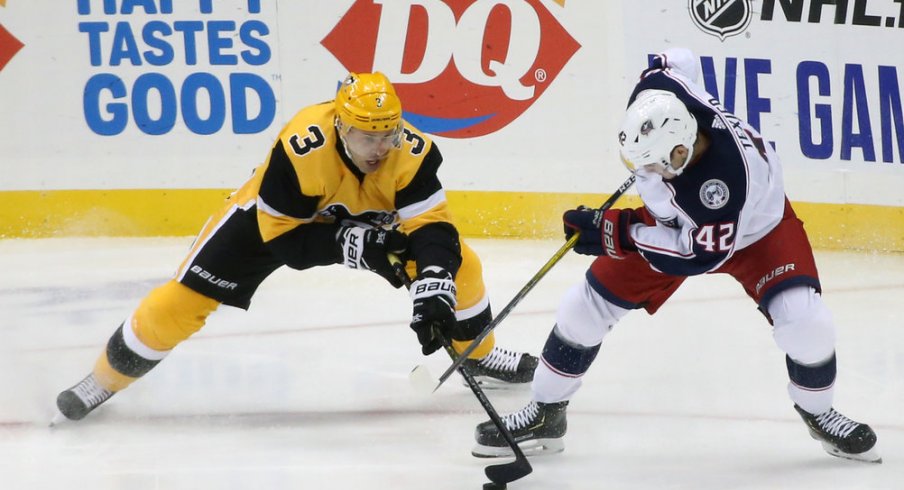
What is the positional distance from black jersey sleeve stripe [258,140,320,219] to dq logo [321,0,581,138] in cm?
239

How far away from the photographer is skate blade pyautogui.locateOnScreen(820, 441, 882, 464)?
292cm

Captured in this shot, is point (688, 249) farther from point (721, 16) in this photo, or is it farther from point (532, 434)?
point (721, 16)

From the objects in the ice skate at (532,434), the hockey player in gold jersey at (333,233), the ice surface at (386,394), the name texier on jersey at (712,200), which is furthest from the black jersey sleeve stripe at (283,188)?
the name texier on jersey at (712,200)

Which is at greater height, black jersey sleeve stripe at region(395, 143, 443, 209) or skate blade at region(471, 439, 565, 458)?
black jersey sleeve stripe at region(395, 143, 443, 209)

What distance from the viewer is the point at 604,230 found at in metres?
2.85

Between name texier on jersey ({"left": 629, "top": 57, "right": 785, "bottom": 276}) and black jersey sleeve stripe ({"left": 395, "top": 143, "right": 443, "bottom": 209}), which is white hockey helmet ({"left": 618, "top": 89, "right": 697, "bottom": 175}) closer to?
name texier on jersey ({"left": 629, "top": 57, "right": 785, "bottom": 276})

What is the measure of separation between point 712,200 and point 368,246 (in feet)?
2.94

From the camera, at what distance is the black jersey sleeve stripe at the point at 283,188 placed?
301cm

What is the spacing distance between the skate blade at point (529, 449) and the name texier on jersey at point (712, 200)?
24.3 inches

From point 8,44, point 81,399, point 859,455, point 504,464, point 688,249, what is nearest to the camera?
point 688,249

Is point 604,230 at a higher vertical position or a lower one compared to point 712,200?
lower

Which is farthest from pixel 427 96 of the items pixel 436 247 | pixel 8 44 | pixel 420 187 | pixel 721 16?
pixel 436 247

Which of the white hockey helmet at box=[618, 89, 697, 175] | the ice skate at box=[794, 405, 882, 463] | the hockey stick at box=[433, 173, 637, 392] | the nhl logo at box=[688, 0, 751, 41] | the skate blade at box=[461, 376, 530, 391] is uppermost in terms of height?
the white hockey helmet at box=[618, 89, 697, 175]

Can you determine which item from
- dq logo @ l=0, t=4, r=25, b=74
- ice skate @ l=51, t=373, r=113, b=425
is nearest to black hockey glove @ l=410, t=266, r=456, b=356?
ice skate @ l=51, t=373, r=113, b=425
